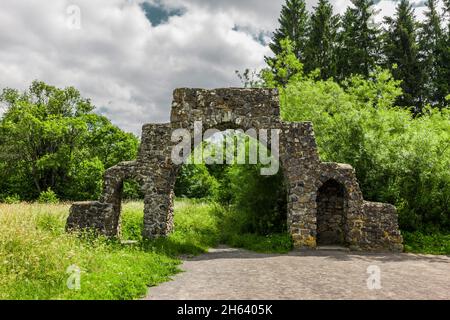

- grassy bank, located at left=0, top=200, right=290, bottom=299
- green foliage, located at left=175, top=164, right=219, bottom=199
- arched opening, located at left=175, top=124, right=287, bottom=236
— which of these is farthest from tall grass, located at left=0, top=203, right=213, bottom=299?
green foliage, located at left=175, top=164, right=219, bottom=199

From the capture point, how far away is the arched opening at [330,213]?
16.3 m

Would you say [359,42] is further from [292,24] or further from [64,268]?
[64,268]

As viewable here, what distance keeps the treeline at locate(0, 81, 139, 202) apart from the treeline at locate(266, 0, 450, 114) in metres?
21.0

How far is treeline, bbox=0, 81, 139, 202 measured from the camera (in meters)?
30.7

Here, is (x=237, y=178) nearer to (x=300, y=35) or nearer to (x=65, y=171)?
(x=65, y=171)

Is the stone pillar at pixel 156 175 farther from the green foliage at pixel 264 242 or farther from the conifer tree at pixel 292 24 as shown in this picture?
the conifer tree at pixel 292 24

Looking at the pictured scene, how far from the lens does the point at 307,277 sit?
29.4 ft

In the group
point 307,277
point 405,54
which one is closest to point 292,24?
point 405,54

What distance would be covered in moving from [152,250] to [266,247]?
444 cm

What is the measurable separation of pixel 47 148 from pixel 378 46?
3186 cm

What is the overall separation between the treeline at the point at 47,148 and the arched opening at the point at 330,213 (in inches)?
830

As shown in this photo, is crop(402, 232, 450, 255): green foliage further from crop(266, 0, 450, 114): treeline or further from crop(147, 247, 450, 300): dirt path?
crop(266, 0, 450, 114): treeline

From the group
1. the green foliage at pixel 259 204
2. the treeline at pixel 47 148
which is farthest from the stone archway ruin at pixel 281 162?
the treeline at pixel 47 148
